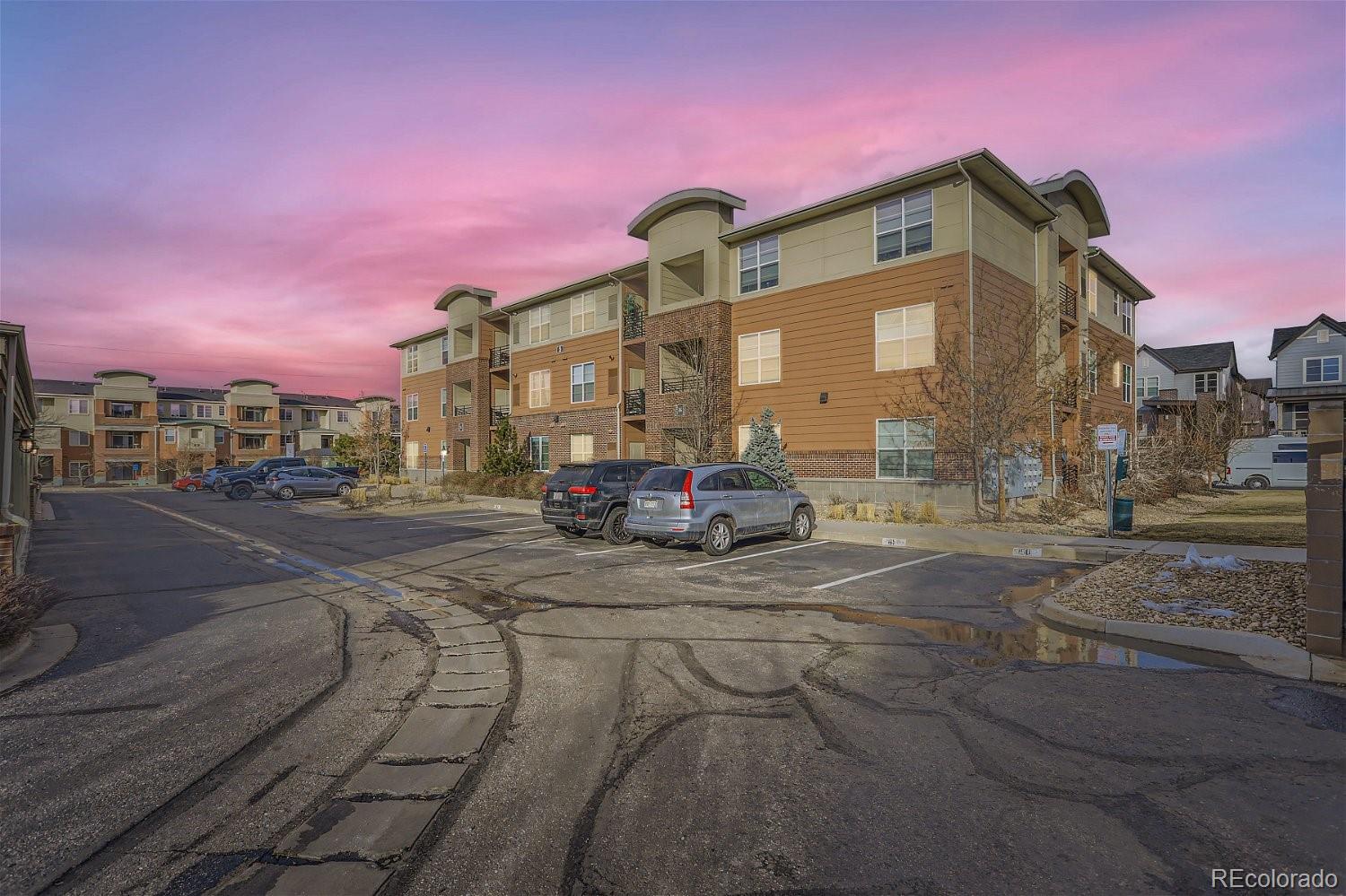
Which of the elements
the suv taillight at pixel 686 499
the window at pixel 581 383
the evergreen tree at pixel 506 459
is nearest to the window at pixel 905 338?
the suv taillight at pixel 686 499

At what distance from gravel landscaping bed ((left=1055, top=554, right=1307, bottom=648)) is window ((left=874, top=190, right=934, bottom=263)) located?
1325 centimetres

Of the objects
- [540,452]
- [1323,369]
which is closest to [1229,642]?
[540,452]

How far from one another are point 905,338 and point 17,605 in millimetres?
20715

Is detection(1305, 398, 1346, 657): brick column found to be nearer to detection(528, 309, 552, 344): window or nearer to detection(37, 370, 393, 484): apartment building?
detection(528, 309, 552, 344): window

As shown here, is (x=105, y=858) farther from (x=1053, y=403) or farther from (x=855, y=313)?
(x=1053, y=403)

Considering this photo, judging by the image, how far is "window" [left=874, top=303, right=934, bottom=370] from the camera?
69.1 ft

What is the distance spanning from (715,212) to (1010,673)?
23.5 metres

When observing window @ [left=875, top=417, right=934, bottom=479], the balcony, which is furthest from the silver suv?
the balcony

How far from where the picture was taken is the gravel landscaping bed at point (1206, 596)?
745 cm

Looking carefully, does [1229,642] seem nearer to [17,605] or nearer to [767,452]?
[17,605]

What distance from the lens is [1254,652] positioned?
664 centimetres

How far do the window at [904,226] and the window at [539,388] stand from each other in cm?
1960

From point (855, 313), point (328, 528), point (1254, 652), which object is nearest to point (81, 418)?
point (328, 528)

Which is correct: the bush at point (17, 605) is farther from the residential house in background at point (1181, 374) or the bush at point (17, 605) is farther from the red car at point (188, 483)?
the residential house in background at point (1181, 374)
